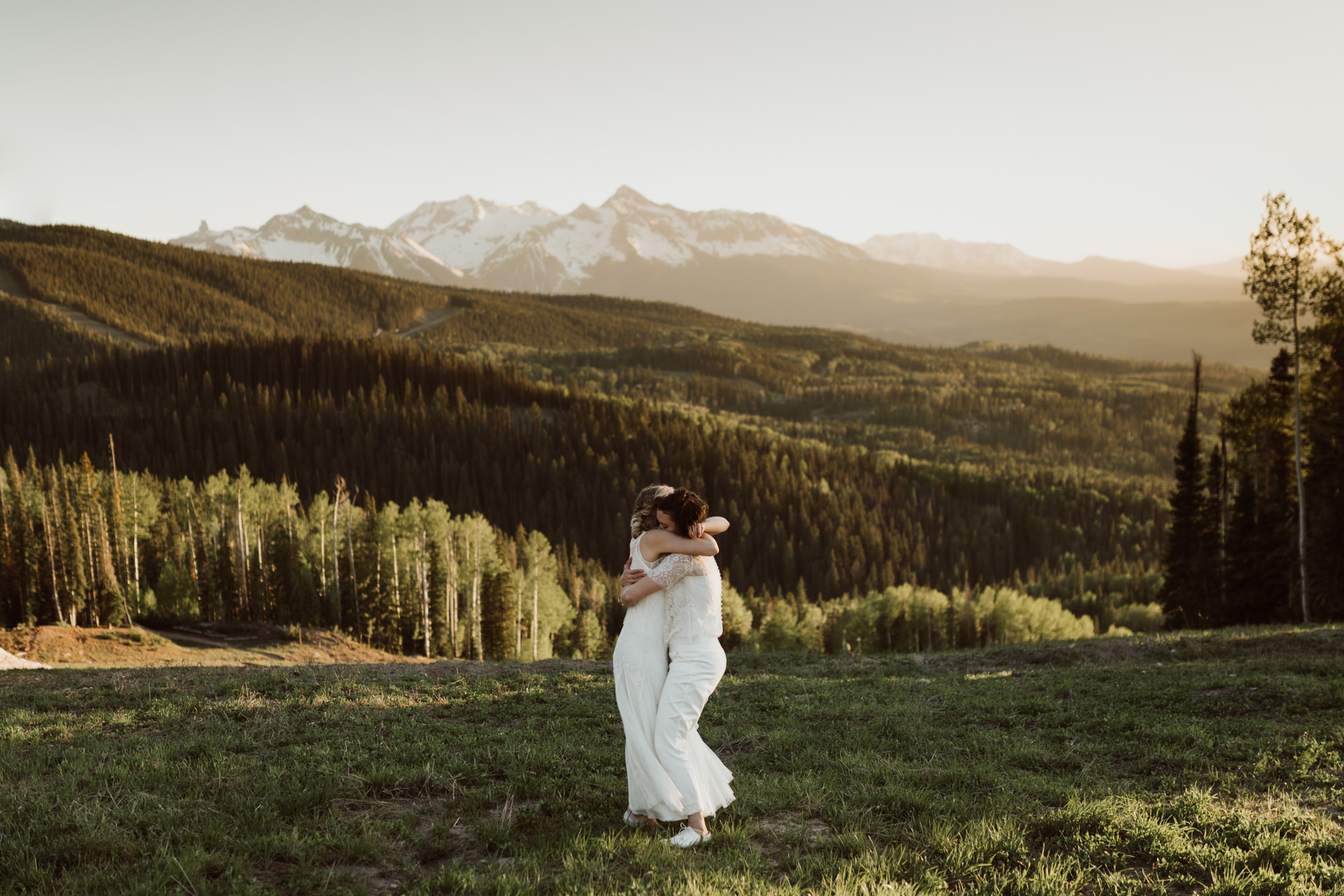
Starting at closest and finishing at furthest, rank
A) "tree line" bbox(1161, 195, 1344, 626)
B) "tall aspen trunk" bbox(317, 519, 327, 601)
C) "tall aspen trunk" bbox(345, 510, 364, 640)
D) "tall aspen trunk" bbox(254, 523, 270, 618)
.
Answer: "tree line" bbox(1161, 195, 1344, 626)
"tall aspen trunk" bbox(317, 519, 327, 601)
"tall aspen trunk" bbox(345, 510, 364, 640)
"tall aspen trunk" bbox(254, 523, 270, 618)

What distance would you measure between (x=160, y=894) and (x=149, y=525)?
75229 mm

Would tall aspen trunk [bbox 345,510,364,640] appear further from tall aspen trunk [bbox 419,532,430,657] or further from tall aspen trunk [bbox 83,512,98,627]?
tall aspen trunk [bbox 83,512,98,627]

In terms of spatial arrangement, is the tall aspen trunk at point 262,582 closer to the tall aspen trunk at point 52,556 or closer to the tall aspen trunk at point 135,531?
the tall aspen trunk at point 135,531

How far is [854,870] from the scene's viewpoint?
707 cm

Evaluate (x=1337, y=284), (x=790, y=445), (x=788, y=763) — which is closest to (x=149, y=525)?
(x=788, y=763)

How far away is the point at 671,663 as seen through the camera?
8203mm

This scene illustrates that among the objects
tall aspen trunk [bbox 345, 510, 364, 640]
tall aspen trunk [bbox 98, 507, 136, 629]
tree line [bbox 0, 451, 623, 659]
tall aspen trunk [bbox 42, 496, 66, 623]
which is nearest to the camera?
tall aspen trunk [bbox 98, 507, 136, 629]

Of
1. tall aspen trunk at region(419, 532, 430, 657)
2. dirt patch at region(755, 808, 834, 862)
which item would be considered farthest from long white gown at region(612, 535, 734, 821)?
tall aspen trunk at region(419, 532, 430, 657)

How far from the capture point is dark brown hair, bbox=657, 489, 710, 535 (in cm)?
809

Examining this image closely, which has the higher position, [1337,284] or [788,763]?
[1337,284]

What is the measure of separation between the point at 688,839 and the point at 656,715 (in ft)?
4.13

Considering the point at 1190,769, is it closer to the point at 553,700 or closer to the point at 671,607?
the point at 671,607

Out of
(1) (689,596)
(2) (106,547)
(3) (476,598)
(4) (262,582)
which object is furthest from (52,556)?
(1) (689,596)

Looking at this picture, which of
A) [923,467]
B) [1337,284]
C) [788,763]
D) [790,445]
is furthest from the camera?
[923,467]
